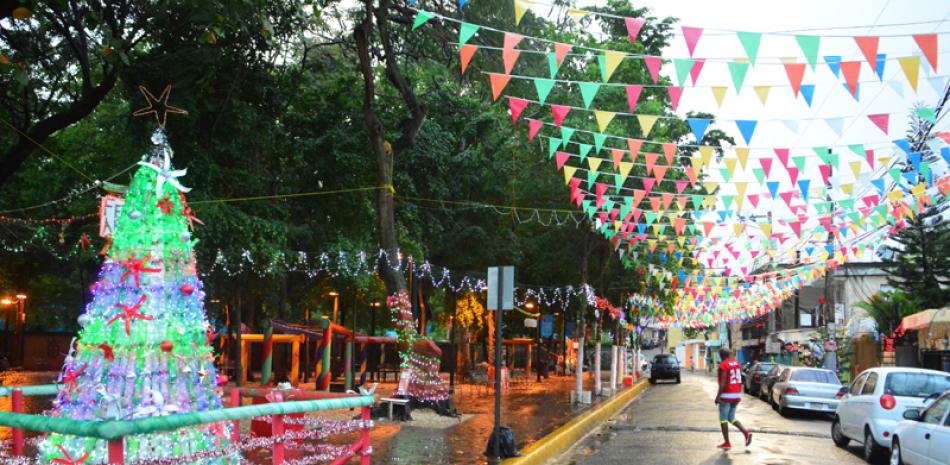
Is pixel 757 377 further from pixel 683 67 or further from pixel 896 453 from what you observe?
pixel 683 67

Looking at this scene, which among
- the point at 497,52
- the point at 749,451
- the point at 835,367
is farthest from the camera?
the point at 835,367

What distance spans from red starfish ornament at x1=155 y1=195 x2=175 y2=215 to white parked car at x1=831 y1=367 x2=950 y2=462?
10665mm

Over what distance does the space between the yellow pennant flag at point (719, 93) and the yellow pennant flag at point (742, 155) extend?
2692 millimetres

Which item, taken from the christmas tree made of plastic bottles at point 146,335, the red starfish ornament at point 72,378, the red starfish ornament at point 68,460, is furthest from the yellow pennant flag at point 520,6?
the red starfish ornament at point 68,460

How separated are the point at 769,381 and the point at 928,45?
68.8 feet

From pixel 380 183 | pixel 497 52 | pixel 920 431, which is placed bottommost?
pixel 920 431

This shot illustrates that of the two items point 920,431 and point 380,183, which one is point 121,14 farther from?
point 920,431

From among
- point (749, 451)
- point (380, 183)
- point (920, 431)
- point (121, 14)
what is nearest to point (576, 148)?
point (380, 183)

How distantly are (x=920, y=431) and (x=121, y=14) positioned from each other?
14472 millimetres

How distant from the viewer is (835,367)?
38.7m

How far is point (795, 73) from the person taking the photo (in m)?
9.90

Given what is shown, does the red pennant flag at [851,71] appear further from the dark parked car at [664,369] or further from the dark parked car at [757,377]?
the dark parked car at [664,369]

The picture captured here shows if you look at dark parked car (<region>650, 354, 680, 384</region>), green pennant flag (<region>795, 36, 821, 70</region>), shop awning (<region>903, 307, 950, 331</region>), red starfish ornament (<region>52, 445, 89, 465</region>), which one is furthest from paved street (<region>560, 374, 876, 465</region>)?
dark parked car (<region>650, 354, 680, 384</region>)

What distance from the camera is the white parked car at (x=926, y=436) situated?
9.17m
